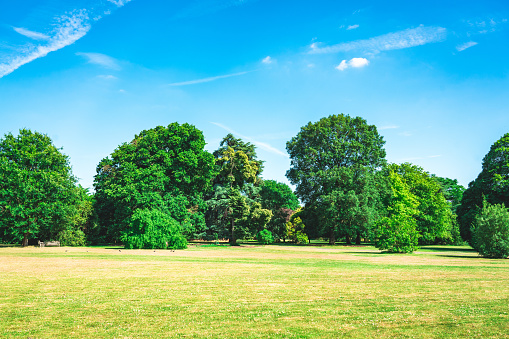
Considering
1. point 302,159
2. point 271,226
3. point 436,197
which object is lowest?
point 271,226

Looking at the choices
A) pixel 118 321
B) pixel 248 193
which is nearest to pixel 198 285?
pixel 118 321

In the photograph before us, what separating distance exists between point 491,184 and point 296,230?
3763 cm

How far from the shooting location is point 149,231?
42594 mm

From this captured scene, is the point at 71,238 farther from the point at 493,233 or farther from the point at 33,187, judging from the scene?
the point at 493,233

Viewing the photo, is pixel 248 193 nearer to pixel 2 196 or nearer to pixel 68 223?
pixel 68 223

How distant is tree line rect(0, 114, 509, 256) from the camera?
43.2m

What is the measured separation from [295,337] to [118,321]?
157 inches

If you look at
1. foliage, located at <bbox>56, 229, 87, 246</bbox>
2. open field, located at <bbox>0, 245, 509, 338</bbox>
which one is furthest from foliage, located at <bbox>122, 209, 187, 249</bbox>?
open field, located at <bbox>0, 245, 509, 338</bbox>

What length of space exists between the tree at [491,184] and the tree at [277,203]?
3646 cm

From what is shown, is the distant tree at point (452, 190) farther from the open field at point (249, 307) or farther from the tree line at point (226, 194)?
the open field at point (249, 307)

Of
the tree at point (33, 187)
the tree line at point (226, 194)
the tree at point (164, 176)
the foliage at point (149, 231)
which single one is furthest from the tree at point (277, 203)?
the tree at point (33, 187)

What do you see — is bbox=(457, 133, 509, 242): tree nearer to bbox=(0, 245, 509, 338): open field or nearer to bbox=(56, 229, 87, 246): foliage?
bbox=(0, 245, 509, 338): open field

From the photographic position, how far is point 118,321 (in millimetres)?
8188

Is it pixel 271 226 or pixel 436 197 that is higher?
pixel 436 197
